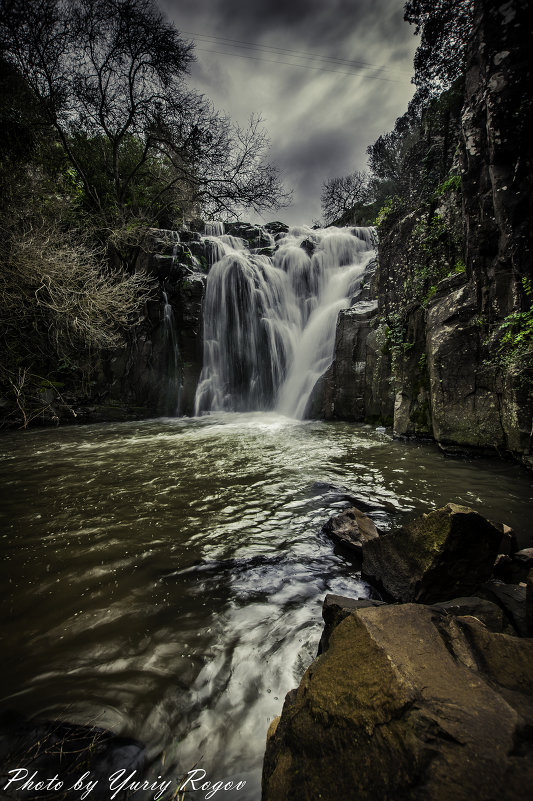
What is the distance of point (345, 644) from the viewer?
1243 mm

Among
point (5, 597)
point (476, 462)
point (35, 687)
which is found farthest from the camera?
point (476, 462)

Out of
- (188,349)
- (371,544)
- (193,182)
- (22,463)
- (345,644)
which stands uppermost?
(193,182)

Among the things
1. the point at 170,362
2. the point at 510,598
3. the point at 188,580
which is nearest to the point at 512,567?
the point at 510,598

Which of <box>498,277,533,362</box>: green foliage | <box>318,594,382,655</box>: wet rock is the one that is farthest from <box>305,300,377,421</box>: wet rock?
<box>318,594,382,655</box>: wet rock

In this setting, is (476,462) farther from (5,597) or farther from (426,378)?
(5,597)

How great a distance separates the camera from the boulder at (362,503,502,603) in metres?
2.08

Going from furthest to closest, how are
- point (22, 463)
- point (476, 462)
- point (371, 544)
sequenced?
point (22, 463)
point (476, 462)
point (371, 544)

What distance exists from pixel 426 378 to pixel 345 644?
6932 millimetres

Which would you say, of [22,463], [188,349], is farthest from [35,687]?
[188,349]

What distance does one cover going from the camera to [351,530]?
3.04 m

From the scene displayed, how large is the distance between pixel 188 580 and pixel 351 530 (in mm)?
1585

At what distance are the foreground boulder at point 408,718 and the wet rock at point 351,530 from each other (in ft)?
5.28

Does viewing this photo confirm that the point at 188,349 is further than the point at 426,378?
Yes

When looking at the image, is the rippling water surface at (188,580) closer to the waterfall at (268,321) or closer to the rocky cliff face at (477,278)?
the rocky cliff face at (477,278)
